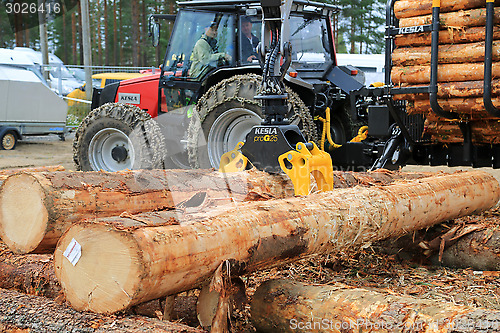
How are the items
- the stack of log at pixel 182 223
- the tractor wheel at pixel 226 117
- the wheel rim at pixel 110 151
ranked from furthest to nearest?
1. the wheel rim at pixel 110 151
2. the tractor wheel at pixel 226 117
3. the stack of log at pixel 182 223

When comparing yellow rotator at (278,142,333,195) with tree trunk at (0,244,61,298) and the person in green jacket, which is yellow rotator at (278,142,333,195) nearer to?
tree trunk at (0,244,61,298)

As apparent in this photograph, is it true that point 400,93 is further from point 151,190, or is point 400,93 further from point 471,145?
point 151,190

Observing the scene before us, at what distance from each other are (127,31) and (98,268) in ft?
115

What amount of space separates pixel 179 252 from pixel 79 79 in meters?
24.3

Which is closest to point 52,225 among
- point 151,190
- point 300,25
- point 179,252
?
point 151,190

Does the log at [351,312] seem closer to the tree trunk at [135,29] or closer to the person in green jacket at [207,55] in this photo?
the person in green jacket at [207,55]

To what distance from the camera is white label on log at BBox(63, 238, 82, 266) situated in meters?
2.79

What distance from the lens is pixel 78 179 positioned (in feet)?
12.6

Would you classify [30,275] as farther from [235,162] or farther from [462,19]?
[462,19]

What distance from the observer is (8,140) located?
14141mm

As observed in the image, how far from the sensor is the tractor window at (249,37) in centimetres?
776

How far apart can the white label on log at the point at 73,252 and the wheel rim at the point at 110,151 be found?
17.9 feet

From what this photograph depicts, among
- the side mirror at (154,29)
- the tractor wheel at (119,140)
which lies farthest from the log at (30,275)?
the side mirror at (154,29)

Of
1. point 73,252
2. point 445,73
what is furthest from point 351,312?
point 445,73
